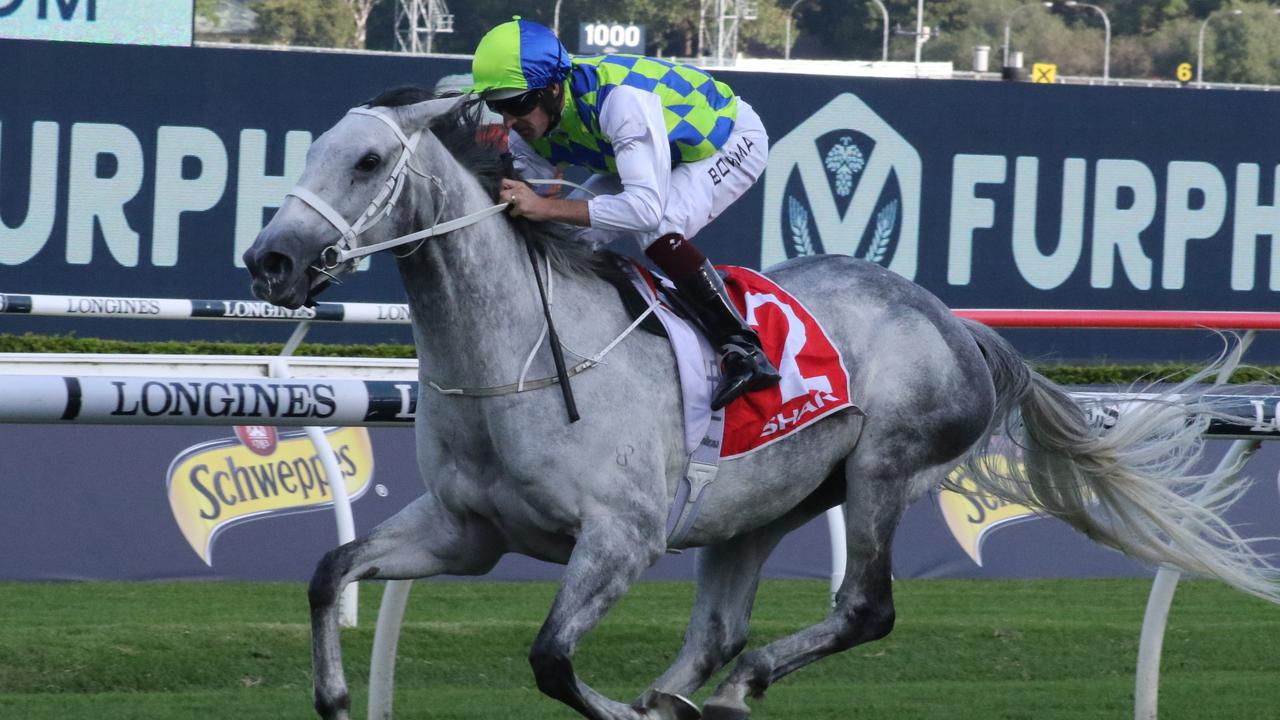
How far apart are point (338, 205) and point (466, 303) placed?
318mm

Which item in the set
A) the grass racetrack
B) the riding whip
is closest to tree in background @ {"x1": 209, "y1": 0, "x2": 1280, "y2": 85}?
the grass racetrack

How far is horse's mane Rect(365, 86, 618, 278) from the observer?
3.26 metres

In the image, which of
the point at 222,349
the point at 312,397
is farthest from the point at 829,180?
the point at 312,397

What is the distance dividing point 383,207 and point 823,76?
32.1 ft

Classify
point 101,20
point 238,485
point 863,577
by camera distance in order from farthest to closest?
point 101,20, point 238,485, point 863,577

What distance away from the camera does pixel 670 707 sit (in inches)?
141

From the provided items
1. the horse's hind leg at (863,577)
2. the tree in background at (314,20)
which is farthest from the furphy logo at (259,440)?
the tree in background at (314,20)

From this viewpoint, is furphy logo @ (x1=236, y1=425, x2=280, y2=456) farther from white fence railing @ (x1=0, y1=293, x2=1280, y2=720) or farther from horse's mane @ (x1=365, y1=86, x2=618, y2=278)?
horse's mane @ (x1=365, y1=86, x2=618, y2=278)

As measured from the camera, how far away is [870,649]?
5289mm

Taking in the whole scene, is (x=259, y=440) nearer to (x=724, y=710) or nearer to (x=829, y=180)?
(x=724, y=710)

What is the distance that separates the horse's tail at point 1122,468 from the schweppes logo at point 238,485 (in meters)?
2.79

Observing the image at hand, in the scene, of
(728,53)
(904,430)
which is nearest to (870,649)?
(904,430)

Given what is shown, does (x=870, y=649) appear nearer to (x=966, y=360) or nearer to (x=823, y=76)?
(x=966, y=360)

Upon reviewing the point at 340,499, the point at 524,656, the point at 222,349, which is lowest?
the point at 222,349
